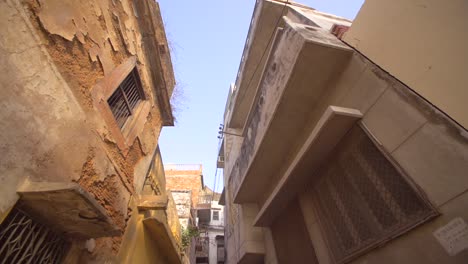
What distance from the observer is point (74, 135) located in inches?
116

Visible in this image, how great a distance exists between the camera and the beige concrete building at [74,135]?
211 centimetres

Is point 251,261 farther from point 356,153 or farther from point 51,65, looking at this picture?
point 51,65

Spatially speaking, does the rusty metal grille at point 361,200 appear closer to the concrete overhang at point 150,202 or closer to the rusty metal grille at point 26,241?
the concrete overhang at point 150,202

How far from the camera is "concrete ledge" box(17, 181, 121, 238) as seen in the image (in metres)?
2.10

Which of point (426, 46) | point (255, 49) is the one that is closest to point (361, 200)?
point (426, 46)

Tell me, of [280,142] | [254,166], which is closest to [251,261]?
[254,166]

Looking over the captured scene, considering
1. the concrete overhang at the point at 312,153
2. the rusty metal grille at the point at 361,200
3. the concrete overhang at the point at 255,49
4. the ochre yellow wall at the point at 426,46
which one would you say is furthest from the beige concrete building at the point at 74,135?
the concrete overhang at the point at 255,49

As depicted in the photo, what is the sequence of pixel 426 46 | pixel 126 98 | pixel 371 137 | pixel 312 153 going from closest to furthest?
pixel 426 46 < pixel 371 137 < pixel 312 153 < pixel 126 98

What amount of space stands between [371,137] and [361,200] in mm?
942

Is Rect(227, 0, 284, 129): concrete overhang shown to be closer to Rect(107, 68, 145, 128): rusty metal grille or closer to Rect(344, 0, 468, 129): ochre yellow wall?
Rect(344, 0, 468, 129): ochre yellow wall

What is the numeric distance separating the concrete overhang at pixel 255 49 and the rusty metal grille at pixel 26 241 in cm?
871

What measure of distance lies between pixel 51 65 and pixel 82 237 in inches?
83.6

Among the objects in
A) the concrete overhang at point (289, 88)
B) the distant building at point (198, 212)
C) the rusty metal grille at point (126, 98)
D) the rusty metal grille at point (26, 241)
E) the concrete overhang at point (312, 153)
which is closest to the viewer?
the rusty metal grille at point (26, 241)

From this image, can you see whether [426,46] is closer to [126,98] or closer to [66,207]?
[66,207]
